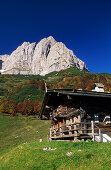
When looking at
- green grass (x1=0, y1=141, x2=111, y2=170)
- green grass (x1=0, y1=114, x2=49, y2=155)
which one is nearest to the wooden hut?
green grass (x1=0, y1=141, x2=111, y2=170)

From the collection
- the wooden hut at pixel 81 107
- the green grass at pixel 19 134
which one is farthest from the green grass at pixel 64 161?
the green grass at pixel 19 134

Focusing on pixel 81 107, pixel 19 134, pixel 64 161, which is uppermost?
pixel 81 107

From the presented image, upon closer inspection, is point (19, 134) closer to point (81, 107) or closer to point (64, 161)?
point (81, 107)

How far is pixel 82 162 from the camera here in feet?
25.1

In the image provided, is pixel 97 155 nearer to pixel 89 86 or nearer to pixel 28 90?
pixel 89 86

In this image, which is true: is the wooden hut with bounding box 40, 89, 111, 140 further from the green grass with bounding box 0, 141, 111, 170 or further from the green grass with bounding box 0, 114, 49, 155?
the green grass with bounding box 0, 114, 49, 155

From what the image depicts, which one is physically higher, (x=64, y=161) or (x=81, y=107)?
(x=81, y=107)

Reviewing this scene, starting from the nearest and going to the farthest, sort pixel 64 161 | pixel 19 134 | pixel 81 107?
1. pixel 64 161
2. pixel 81 107
3. pixel 19 134

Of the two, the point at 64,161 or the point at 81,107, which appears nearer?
the point at 64,161

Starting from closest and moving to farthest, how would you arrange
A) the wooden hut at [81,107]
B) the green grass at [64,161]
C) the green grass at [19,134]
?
the green grass at [64,161] → the wooden hut at [81,107] → the green grass at [19,134]

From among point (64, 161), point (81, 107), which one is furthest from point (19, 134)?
point (64, 161)

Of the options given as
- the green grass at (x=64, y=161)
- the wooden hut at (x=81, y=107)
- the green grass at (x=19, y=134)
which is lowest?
the green grass at (x=19, y=134)

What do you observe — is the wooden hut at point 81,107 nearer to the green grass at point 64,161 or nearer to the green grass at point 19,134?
the green grass at point 64,161

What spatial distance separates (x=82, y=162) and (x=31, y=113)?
64761mm
